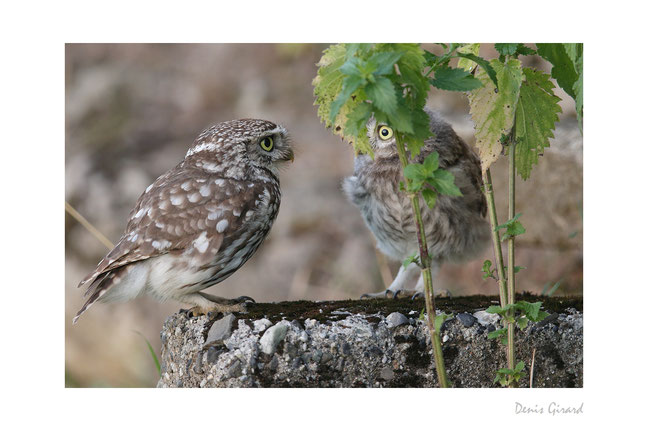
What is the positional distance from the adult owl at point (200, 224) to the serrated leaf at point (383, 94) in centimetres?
86

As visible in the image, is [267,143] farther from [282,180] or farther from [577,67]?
[282,180]

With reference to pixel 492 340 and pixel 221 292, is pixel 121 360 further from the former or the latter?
pixel 492 340

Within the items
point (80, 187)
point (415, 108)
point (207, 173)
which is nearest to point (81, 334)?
point (80, 187)

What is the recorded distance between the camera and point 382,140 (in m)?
3.33

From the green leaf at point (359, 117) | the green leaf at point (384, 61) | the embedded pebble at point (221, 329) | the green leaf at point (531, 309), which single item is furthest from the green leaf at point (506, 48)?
the embedded pebble at point (221, 329)

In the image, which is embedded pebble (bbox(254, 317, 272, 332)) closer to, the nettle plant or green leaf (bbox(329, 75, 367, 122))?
the nettle plant

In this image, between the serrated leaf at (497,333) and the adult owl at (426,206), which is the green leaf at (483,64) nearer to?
the serrated leaf at (497,333)

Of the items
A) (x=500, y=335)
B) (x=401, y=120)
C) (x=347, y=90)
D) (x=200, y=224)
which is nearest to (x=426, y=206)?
(x=500, y=335)

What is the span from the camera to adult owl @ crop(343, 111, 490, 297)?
3.39 metres

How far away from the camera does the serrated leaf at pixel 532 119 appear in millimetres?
2299

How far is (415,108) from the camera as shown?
6.50ft

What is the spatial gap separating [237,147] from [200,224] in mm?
342

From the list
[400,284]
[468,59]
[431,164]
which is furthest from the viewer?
[400,284]

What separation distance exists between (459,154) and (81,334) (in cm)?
254
